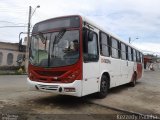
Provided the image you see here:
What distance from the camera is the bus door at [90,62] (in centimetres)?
811

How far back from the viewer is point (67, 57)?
25.8 ft

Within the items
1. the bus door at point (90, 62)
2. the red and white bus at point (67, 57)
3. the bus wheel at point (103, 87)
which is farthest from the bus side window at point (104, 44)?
the bus wheel at point (103, 87)

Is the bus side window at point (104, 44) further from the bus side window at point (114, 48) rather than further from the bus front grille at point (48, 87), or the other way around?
the bus front grille at point (48, 87)

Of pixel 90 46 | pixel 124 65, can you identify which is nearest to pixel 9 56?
pixel 124 65

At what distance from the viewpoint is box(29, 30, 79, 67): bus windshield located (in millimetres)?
7879

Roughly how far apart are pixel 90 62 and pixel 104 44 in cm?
188

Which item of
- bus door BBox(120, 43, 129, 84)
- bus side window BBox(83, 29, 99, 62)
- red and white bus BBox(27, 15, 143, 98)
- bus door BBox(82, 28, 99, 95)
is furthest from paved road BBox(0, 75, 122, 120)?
bus door BBox(120, 43, 129, 84)

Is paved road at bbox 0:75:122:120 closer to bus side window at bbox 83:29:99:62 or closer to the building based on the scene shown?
bus side window at bbox 83:29:99:62

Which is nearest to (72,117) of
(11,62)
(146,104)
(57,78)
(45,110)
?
(45,110)

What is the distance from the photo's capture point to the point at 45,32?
860 centimetres

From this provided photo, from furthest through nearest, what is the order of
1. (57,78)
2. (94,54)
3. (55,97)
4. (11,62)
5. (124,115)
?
(11,62) < (55,97) < (94,54) < (57,78) < (124,115)

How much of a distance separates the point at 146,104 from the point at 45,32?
15.0ft

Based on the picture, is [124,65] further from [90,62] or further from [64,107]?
[64,107]

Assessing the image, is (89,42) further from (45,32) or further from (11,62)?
(11,62)
